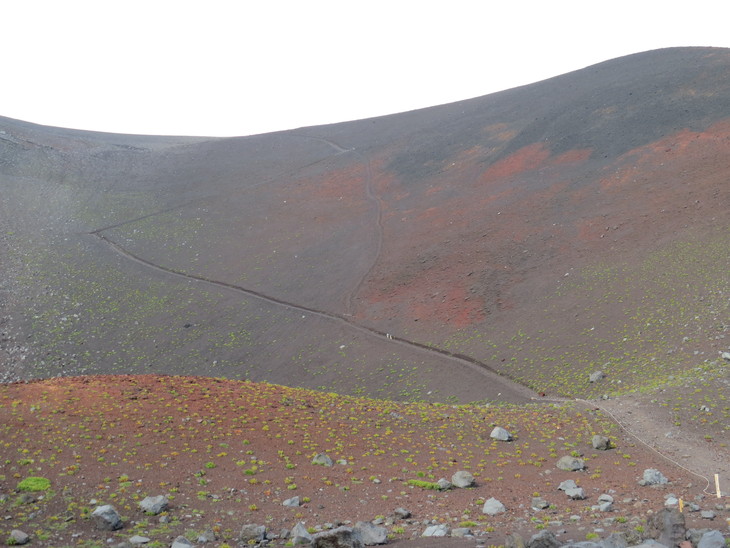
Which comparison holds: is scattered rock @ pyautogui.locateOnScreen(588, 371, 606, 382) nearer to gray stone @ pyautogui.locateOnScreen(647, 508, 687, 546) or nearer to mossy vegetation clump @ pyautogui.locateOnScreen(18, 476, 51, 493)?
gray stone @ pyautogui.locateOnScreen(647, 508, 687, 546)

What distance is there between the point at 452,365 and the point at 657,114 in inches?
1248

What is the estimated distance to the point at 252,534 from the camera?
11.6 metres

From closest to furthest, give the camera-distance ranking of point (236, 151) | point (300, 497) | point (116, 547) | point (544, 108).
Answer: point (116, 547) → point (300, 497) → point (544, 108) → point (236, 151)

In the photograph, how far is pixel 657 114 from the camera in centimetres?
4934

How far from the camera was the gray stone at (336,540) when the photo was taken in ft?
34.7

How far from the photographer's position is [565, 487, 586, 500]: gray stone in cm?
1398

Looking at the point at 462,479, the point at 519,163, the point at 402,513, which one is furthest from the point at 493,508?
the point at 519,163

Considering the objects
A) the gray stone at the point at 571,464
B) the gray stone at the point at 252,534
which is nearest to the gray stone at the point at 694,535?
the gray stone at the point at 571,464

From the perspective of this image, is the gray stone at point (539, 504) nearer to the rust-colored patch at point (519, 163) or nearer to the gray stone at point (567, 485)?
the gray stone at point (567, 485)

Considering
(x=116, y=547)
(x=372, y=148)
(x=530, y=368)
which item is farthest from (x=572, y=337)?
(x=372, y=148)

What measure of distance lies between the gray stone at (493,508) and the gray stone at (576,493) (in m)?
1.81

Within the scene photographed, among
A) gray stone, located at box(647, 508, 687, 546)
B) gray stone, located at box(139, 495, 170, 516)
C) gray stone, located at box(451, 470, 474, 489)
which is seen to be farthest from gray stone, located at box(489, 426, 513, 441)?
gray stone, located at box(139, 495, 170, 516)

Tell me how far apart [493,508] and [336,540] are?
416 cm

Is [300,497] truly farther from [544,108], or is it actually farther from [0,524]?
[544,108]
